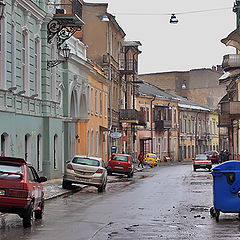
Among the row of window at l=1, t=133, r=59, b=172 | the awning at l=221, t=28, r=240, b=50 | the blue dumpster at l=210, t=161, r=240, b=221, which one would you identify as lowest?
the blue dumpster at l=210, t=161, r=240, b=221

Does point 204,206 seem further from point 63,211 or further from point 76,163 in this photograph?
point 76,163

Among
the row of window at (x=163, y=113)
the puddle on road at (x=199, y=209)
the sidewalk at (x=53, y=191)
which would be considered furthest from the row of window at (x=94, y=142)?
the puddle on road at (x=199, y=209)

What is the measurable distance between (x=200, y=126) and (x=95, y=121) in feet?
149

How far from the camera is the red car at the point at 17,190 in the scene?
1361 cm

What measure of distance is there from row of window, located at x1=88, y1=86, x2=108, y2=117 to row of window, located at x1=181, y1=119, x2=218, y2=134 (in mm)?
34309

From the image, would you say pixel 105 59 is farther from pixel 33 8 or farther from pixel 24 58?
pixel 24 58

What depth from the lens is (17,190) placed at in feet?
44.7

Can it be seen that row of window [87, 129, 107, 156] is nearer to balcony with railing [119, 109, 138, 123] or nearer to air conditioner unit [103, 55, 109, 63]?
air conditioner unit [103, 55, 109, 63]

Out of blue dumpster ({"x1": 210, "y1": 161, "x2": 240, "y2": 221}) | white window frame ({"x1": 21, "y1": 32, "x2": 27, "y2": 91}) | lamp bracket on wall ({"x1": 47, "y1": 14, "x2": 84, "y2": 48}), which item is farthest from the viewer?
lamp bracket on wall ({"x1": 47, "y1": 14, "x2": 84, "y2": 48})

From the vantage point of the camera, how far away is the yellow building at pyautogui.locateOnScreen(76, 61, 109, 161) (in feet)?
139

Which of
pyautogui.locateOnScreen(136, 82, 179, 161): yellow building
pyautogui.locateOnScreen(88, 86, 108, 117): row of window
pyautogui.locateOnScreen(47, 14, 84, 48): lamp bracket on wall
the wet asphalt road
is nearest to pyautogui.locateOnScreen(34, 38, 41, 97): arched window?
pyautogui.locateOnScreen(47, 14, 84, 48): lamp bracket on wall

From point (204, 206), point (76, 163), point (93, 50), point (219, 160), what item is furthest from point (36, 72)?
point (219, 160)

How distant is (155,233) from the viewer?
13.0m

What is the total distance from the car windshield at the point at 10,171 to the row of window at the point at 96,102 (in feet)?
100
